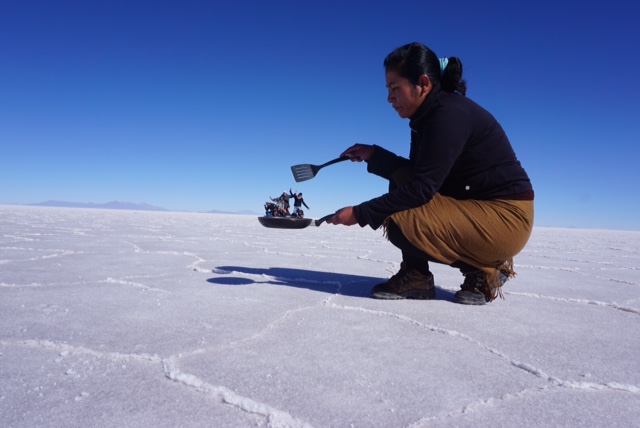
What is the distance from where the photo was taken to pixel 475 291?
164 centimetres

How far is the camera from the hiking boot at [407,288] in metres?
1.65

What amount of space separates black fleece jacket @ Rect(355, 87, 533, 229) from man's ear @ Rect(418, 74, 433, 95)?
0.02m

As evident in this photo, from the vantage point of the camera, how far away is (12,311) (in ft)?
4.11

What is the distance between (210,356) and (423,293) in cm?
106

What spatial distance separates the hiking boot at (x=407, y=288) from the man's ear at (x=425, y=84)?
0.79 meters

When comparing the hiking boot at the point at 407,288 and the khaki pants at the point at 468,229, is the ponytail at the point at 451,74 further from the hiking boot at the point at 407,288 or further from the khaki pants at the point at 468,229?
the hiking boot at the point at 407,288

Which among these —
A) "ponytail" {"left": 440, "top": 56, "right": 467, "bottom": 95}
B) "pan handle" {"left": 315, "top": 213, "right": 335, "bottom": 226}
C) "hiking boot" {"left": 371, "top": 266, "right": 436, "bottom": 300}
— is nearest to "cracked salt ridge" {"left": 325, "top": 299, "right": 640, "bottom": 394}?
"hiking boot" {"left": 371, "top": 266, "right": 436, "bottom": 300}

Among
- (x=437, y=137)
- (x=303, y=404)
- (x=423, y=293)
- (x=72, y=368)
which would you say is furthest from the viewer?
(x=423, y=293)

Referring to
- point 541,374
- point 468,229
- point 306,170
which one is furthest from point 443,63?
point 541,374

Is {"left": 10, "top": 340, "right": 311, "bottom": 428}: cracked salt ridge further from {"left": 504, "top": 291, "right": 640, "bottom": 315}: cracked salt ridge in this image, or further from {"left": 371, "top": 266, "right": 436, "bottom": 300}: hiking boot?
{"left": 504, "top": 291, "right": 640, "bottom": 315}: cracked salt ridge

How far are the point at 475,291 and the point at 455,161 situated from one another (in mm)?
576

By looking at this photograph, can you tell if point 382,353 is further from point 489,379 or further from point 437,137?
point 437,137

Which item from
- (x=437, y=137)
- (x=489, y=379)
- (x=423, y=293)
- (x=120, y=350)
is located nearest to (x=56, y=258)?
(x=120, y=350)

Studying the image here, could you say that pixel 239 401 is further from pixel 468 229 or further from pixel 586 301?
pixel 586 301
